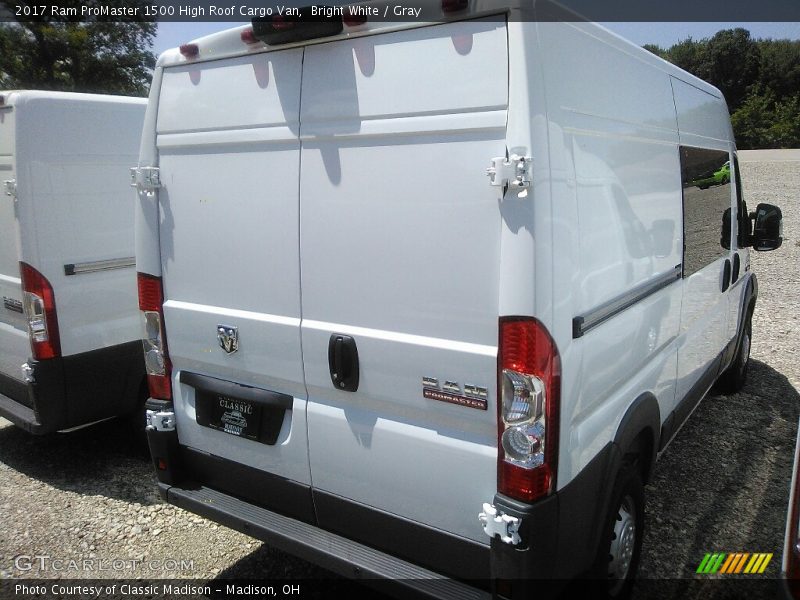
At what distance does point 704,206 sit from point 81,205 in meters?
4.02

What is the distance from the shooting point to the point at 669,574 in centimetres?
311

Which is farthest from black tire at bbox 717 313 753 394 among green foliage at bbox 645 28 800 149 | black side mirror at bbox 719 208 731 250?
green foliage at bbox 645 28 800 149

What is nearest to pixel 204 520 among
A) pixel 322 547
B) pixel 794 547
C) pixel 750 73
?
pixel 322 547

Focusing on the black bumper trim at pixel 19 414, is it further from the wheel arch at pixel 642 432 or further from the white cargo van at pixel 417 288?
the wheel arch at pixel 642 432

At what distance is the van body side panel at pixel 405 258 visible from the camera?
2.00 meters

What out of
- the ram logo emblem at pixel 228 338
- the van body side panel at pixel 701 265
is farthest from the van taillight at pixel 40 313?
the van body side panel at pixel 701 265

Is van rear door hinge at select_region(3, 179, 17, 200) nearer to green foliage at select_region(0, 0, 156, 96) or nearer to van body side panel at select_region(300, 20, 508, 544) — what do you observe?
van body side panel at select_region(300, 20, 508, 544)

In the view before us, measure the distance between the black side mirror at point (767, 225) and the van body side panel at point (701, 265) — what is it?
0.37 metres

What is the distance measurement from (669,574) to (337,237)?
2.40 meters

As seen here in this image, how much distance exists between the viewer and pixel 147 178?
2863 mm

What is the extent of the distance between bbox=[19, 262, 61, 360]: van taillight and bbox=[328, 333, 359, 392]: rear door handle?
255cm

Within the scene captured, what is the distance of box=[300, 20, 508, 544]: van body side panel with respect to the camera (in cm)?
200

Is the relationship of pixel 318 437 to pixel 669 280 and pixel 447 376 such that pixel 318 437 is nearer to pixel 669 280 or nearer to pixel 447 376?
pixel 447 376

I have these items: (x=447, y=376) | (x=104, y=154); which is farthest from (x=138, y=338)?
(x=447, y=376)
